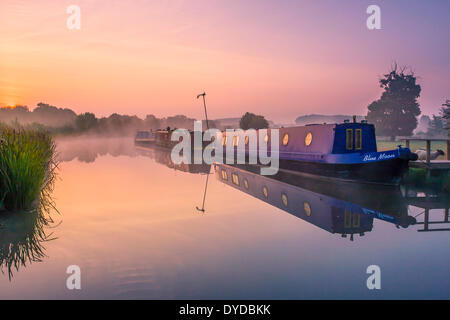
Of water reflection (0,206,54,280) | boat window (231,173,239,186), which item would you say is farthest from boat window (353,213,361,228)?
boat window (231,173,239,186)

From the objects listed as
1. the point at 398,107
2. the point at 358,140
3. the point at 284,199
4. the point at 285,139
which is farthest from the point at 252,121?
the point at 284,199

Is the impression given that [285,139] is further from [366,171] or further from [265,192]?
[265,192]

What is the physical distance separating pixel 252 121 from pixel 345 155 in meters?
82.2

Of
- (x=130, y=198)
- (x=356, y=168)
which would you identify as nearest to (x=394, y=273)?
(x=130, y=198)

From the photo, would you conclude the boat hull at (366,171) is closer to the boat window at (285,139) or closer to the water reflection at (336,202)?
the water reflection at (336,202)

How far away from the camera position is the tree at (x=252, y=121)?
333 feet

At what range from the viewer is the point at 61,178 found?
23.9 meters

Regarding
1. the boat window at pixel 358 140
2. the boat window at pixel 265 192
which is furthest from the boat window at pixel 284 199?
the boat window at pixel 358 140

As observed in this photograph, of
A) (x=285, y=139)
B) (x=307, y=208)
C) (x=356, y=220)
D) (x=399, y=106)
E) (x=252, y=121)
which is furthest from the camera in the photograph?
(x=252, y=121)

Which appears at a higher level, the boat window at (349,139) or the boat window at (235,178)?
the boat window at (349,139)

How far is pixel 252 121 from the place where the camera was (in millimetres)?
102500

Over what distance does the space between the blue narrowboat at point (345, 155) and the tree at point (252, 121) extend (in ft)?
248

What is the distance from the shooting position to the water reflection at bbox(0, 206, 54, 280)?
26.9 ft

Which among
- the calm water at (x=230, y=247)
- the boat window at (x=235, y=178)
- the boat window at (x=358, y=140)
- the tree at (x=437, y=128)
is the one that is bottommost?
the calm water at (x=230, y=247)
